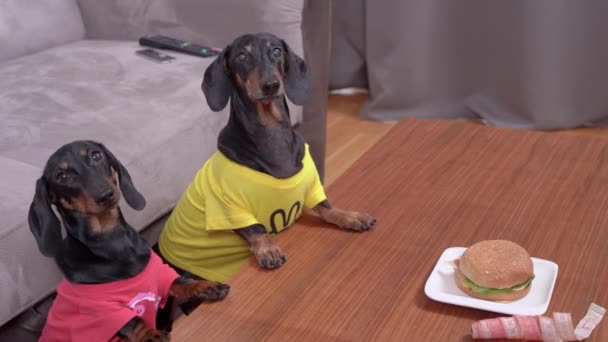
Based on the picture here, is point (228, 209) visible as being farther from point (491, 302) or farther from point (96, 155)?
point (491, 302)

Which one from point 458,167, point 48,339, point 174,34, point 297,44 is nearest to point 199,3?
point 174,34

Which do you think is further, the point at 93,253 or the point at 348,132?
the point at 348,132

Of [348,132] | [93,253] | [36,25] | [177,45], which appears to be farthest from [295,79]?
[348,132]

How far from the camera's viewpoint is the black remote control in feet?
6.49

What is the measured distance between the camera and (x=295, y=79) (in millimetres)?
1268

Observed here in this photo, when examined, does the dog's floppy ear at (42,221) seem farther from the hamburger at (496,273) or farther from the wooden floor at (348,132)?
the wooden floor at (348,132)

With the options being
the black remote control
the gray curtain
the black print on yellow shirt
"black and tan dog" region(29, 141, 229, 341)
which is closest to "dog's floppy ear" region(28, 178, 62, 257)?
"black and tan dog" region(29, 141, 229, 341)

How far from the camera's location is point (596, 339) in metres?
0.89

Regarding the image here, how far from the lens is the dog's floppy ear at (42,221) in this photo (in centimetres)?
105

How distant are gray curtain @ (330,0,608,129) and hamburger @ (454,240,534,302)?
1684 millimetres

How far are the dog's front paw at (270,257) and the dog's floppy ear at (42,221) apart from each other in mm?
315

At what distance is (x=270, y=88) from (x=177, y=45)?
36.5 inches

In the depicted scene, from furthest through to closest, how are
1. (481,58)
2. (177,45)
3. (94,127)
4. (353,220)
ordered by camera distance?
(481,58), (177,45), (94,127), (353,220)

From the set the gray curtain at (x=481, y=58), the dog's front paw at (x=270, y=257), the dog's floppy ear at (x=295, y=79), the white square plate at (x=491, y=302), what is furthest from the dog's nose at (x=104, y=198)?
the gray curtain at (x=481, y=58)
